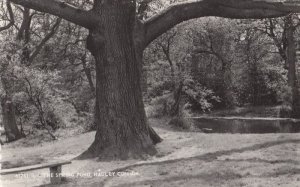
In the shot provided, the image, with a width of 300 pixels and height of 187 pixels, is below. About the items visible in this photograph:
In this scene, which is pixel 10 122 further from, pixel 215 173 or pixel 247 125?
pixel 215 173

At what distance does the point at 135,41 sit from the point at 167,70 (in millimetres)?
9564

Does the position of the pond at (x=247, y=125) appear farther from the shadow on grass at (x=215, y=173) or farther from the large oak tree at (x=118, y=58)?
the large oak tree at (x=118, y=58)

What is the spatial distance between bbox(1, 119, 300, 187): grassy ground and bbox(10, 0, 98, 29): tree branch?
387 cm

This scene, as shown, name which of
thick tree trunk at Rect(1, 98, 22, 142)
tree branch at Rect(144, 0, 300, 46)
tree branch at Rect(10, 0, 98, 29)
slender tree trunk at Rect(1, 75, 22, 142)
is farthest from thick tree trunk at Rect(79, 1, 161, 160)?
thick tree trunk at Rect(1, 98, 22, 142)

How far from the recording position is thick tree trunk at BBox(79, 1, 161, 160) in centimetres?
1246

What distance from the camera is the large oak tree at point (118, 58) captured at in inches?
489

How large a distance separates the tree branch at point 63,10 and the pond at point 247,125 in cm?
1199

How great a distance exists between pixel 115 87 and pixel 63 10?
255cm

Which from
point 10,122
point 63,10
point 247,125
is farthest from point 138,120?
point 10,122

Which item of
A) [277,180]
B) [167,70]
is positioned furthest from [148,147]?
[167,70]

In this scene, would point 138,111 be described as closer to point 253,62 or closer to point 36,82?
point 36,82

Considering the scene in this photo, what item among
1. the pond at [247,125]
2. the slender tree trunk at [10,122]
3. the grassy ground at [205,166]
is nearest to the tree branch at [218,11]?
the grassy ground at [205,166]

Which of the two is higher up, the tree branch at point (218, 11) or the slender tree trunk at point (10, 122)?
the tree branch at point (218, 11)

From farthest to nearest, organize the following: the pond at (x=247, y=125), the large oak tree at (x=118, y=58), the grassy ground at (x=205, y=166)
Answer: the pond at (x=247, y=125)
the large oak tree at (x=118, y=58)
the grassy ground at (x=205, y=166)
